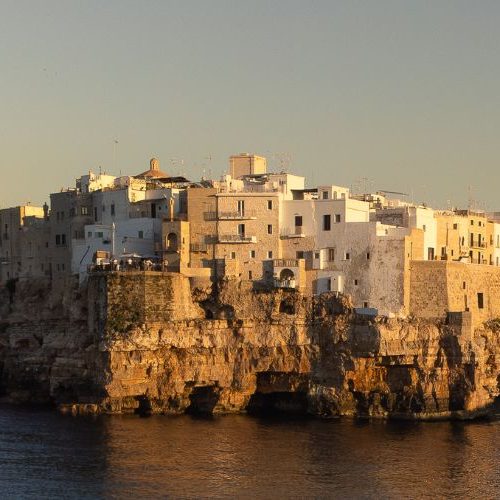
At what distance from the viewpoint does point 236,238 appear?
71.8 meters

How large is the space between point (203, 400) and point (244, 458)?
13.6 meters

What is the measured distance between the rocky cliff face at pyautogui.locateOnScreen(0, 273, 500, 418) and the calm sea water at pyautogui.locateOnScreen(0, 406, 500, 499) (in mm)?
2010

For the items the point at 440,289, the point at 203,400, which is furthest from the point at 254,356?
the point at 440,289

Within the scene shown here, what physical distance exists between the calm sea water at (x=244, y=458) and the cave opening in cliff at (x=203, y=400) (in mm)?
2349

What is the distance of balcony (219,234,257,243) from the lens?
71.7m

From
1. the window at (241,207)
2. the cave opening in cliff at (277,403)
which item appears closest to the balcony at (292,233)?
the window at (241,207)

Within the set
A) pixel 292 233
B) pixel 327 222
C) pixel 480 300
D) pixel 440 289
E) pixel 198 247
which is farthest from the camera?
pixel 480 300

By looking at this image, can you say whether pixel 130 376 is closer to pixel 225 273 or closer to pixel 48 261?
pixel 225 273

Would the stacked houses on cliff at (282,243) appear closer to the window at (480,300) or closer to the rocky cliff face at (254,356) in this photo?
the window at (480,300)

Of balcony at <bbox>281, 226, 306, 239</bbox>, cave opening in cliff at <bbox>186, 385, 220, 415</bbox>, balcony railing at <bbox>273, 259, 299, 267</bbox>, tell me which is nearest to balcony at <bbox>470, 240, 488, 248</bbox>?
balcony at <bbox>281, 226, 306, 239</bbox>

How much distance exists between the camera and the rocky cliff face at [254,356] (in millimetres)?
67062

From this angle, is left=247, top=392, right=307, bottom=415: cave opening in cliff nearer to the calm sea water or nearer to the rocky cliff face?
the rocky cliff face

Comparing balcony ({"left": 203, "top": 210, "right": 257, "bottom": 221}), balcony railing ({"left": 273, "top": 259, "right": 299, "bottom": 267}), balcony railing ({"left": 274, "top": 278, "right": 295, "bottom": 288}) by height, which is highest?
balcony ({"left": 203, "top": 210, "right": 257, "bottom": 221})

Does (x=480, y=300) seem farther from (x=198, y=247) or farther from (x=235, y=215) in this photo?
(x=198, y=247)
